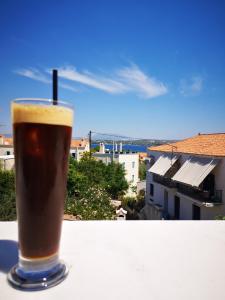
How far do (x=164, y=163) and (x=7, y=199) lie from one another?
12094mm

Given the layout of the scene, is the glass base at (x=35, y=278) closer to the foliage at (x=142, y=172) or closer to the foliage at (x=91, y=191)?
the foliage at (x=91, y=191)

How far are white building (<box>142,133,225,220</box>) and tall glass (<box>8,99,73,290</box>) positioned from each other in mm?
14968

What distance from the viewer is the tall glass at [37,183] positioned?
733mm

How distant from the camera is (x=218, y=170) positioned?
15641 millimetres

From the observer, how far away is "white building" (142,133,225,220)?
610 inches

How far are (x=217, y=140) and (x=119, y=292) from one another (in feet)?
63.9

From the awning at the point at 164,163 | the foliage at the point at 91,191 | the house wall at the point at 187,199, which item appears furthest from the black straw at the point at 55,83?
the awning at the point at 164,163

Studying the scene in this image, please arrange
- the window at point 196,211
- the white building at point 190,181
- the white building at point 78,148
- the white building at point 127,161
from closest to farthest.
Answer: the white building at point 190,181 < the window at point 196,211 < the white building at point 127,161 < the white building at point 78,148

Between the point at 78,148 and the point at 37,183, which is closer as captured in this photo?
the point at 37,183

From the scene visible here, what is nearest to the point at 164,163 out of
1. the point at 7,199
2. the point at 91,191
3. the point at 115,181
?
the point at 91,191

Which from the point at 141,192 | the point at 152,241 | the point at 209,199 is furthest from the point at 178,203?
the point at 152,241

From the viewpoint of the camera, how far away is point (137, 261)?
87 centimetres

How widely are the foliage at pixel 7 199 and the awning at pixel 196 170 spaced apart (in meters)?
10.1

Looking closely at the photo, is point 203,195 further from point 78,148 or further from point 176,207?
point 78,148
